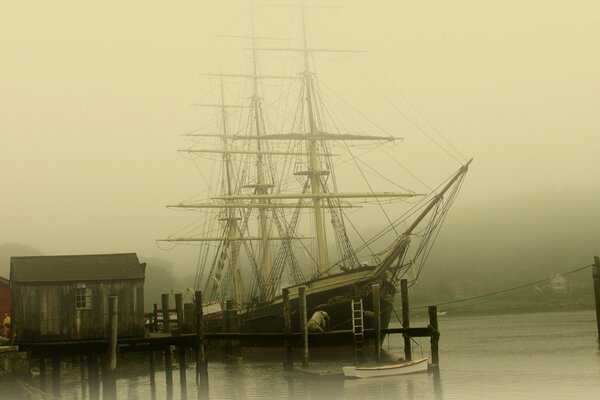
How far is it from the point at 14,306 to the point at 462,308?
140 meters

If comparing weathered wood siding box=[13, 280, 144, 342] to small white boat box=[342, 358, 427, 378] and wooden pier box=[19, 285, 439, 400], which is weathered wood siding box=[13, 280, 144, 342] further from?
small white boat box=[342, 358, 427, 378]

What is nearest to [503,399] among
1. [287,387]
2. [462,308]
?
[287,387]

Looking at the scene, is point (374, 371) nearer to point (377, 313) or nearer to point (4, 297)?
point (377, 313)

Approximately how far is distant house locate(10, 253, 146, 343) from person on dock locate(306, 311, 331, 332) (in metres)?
17.4

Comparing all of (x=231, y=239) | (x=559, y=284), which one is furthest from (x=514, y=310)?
(x=231, y=239)

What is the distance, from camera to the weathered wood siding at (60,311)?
29422 millimetres

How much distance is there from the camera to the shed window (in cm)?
2980

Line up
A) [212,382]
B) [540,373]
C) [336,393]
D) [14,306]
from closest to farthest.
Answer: [14,306] < [336,393] < [540,373] < [212,382]

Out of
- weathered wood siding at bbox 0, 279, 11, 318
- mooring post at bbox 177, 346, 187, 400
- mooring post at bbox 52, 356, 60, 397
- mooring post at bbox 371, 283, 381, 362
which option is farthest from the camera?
weathered wood siding at bbox 0, 279, 11, 318

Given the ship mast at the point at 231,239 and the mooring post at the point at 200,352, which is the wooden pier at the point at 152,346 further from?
the ship mast at the point at 231,239

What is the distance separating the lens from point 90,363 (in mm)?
31781

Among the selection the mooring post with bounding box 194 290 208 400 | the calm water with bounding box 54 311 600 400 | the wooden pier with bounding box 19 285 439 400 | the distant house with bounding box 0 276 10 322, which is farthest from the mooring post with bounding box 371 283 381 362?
the distant house with bounding box 0 276 10 322

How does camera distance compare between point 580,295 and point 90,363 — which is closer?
point 90,363

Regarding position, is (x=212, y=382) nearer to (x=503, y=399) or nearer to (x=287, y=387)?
(x=287, y=387)
